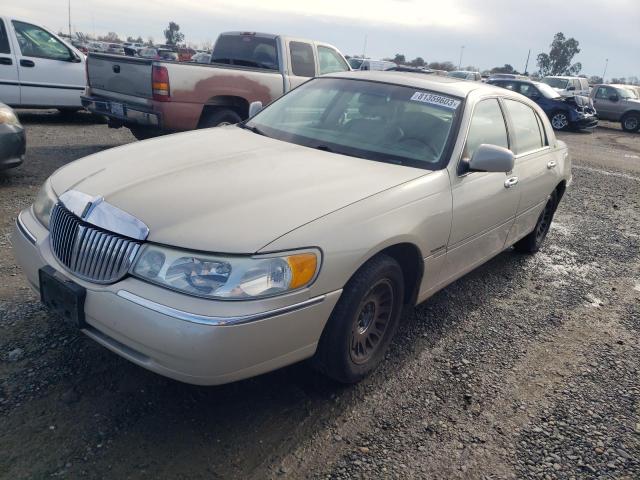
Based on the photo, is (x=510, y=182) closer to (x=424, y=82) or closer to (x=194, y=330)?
(x=424, y=82)

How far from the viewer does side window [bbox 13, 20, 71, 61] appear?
28.9 feet

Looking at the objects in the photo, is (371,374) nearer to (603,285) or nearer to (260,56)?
(603,285)

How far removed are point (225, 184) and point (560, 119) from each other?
18124mm

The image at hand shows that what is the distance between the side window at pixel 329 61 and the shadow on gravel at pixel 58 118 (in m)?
4.52

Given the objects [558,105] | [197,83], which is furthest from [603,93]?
[197,83]

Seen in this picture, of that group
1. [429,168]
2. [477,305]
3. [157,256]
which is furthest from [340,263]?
[477,305]

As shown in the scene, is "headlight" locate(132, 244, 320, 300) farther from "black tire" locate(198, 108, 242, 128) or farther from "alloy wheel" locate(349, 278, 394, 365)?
"black tire" locate(198, 108, 242, 128)

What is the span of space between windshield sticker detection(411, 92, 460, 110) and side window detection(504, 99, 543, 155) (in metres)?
0.86

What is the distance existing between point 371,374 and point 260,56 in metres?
6.58

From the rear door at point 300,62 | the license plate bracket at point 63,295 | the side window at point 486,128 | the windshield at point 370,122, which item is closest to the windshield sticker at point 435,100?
the windshield at point 370,122

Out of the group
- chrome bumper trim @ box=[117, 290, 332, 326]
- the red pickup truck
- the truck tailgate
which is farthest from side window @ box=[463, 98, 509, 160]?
the truck tailgate

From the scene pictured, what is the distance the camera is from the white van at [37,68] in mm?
8664

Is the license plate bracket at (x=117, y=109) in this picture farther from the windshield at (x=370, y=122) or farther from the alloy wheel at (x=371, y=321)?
the alloy wheel at (x=371, y=321)

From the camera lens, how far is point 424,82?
3898 mm
